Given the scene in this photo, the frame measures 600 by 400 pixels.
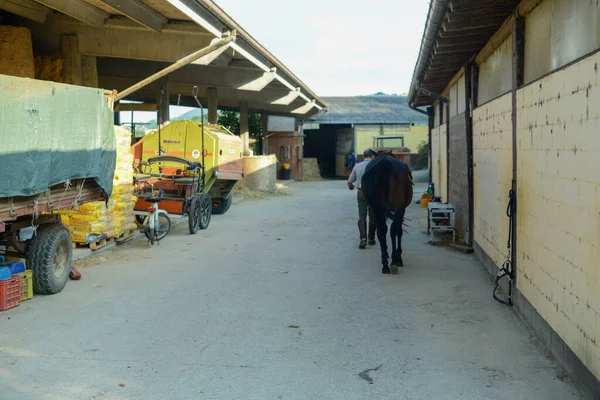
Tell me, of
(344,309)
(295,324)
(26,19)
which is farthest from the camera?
(26,19)

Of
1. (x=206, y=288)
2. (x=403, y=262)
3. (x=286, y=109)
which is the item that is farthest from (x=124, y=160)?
(x=286, y=109)

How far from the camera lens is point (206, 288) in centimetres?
857

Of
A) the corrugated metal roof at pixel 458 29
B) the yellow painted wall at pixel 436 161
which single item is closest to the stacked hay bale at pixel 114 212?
the corrugated metal roof at pixel 458 29

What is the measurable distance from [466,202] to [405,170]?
2.30 meters

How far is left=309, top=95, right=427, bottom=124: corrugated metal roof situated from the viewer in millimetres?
41125

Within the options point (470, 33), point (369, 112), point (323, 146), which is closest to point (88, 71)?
point (470, 33)

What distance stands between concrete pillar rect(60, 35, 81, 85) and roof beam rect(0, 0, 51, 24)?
69 cm

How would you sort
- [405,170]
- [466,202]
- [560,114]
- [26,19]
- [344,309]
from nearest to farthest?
[560,114]
[344,309]
[405,170]
[466,202]
[26,19]

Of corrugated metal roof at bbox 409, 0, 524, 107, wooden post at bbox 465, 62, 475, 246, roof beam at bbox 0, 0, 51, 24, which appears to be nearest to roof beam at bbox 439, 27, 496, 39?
corrugated metal roof at bbox 409, 0, 524, 107

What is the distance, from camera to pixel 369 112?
42969 millimetres

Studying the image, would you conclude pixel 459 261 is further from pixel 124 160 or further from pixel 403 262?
pixel 124 160

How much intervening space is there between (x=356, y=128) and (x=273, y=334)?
3532 centimetres

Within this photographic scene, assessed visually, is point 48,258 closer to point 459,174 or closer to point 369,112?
point 459,174

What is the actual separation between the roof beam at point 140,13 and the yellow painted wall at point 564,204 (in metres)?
7.97
